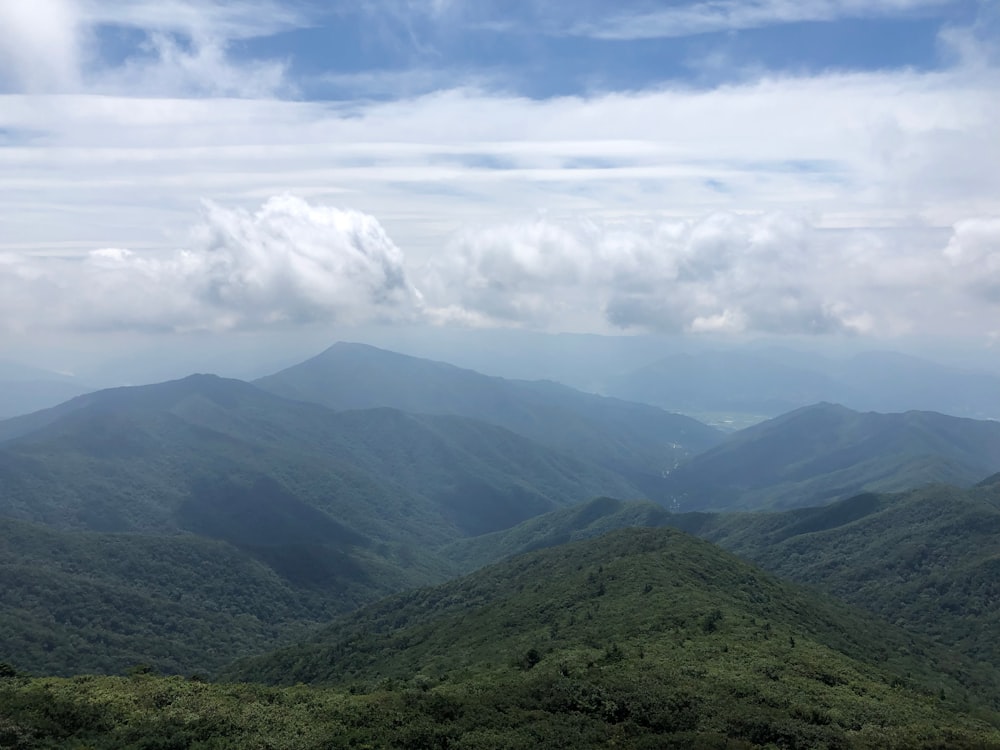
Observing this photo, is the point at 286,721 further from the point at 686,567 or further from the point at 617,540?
the point at 617,540

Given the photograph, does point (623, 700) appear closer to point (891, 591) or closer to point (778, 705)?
point (778, 705)

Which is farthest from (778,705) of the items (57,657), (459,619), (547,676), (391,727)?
(57,657)

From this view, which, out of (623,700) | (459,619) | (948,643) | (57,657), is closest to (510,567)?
(459,619)

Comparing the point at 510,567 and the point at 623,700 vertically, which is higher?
the point at 623,700

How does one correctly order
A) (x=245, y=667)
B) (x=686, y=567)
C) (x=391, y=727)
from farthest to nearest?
1. (x=245, y=667)
2. (x=686, y=567)
3. (x=391, y=727)

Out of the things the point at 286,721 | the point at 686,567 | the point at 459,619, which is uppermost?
the point at 286,721

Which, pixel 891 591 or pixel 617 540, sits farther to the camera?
pixel 891 591

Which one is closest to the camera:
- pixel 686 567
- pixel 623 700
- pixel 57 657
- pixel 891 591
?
pixel 623 700
